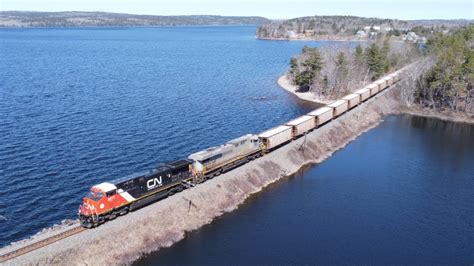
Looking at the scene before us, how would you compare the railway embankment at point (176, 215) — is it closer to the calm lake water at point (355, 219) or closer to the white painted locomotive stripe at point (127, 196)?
the calm lake water at point (355, 219)

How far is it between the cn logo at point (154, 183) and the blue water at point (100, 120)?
31.8 feet

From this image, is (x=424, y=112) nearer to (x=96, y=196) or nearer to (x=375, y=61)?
(x=375, y=61)

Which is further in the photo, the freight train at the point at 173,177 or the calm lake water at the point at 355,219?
the calm lake water at the point at 355,219

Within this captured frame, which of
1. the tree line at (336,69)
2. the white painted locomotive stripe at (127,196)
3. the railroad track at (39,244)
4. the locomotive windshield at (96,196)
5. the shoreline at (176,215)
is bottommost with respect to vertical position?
the shoreline at (176,215)

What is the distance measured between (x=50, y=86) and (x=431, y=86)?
3778 inches

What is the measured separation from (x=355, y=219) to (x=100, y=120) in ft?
177

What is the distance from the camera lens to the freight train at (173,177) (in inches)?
1650

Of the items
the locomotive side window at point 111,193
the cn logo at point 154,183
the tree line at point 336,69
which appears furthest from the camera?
the tree line at point 336,69

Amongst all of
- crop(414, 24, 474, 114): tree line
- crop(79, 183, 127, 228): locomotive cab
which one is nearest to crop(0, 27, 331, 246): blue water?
crop(79, 183, 127, 228): locomotive cab

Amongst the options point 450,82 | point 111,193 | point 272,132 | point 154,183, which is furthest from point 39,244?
point 450,82

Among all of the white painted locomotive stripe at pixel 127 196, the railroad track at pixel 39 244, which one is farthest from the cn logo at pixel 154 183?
the railroad track at pixel 39 244

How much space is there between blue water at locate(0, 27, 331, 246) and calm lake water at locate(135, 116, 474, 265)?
58.1ft

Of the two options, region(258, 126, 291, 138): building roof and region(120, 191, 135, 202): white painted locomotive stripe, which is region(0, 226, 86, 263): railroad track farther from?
region(258, 126, 291, 138): building roof

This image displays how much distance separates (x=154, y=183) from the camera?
47156 mm
